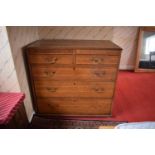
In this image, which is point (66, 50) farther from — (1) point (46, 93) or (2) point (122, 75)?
(2) point (122, 75)

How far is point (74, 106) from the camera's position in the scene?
1805mm

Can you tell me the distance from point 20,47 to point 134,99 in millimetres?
1864

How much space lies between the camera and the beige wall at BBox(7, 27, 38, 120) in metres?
1.33

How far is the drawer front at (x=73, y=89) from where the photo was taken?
1.65 metres

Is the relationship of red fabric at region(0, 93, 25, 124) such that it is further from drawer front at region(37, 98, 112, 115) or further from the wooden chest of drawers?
drawer front at region(37, 98, 112, 115)

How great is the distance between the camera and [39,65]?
5.05ft

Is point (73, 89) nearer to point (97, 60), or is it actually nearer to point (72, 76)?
point (72, 76)

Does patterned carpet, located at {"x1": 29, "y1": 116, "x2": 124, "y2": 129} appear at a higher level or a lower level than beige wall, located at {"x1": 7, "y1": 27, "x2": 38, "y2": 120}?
lower

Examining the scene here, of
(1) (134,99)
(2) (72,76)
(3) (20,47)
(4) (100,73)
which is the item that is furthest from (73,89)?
(1) (134,99)

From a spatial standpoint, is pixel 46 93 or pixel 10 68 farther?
pixel 46 93

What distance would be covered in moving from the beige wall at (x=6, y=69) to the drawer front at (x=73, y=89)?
1.04 ft

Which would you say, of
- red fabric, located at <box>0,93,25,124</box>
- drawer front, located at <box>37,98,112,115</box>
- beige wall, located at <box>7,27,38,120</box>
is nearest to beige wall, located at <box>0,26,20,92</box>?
beige wall, located at <box>7,27,38,120</box>

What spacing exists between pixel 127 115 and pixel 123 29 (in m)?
2.13
